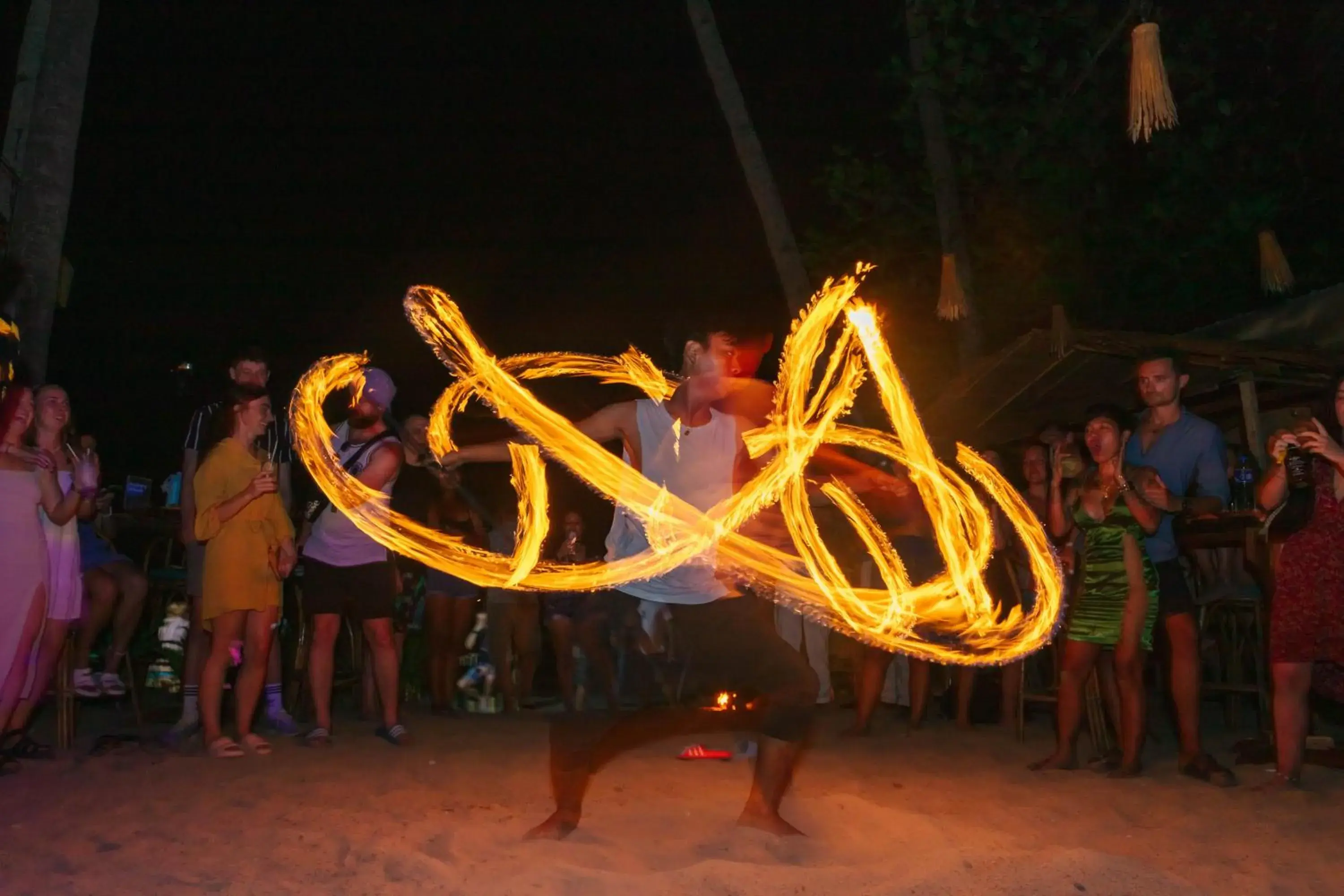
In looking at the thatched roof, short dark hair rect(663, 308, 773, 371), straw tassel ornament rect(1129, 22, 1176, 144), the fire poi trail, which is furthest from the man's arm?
straw tassel ornament rect(1129, 22, 1176, 144)

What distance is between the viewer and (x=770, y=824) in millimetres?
4957

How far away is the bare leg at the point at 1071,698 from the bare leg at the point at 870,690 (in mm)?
1492

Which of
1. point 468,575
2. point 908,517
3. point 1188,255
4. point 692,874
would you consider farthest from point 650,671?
point 1188,255

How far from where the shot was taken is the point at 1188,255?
1262 centimetres

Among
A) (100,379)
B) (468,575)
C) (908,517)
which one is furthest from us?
(100,379)

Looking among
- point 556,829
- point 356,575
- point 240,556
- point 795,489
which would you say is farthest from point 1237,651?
point 240,556

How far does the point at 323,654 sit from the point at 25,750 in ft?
5.01

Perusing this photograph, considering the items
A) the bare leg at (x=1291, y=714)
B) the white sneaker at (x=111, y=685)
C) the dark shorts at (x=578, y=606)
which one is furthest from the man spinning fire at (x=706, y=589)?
the white sneaker at (x=111, y=685)

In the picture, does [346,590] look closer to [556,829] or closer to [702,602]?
[556,829]

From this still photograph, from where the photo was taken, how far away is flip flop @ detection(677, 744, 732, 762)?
6.93 metres

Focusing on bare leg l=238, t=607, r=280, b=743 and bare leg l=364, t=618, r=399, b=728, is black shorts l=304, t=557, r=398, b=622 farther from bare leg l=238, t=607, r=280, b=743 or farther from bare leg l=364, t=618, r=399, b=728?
bare leg l=238, t=607, r=280, b=743

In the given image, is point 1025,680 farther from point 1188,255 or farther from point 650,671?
point 1188,255

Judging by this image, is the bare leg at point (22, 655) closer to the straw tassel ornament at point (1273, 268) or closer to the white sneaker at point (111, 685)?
the white sneaker at point (111, 685)

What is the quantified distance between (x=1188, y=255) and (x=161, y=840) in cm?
1102
